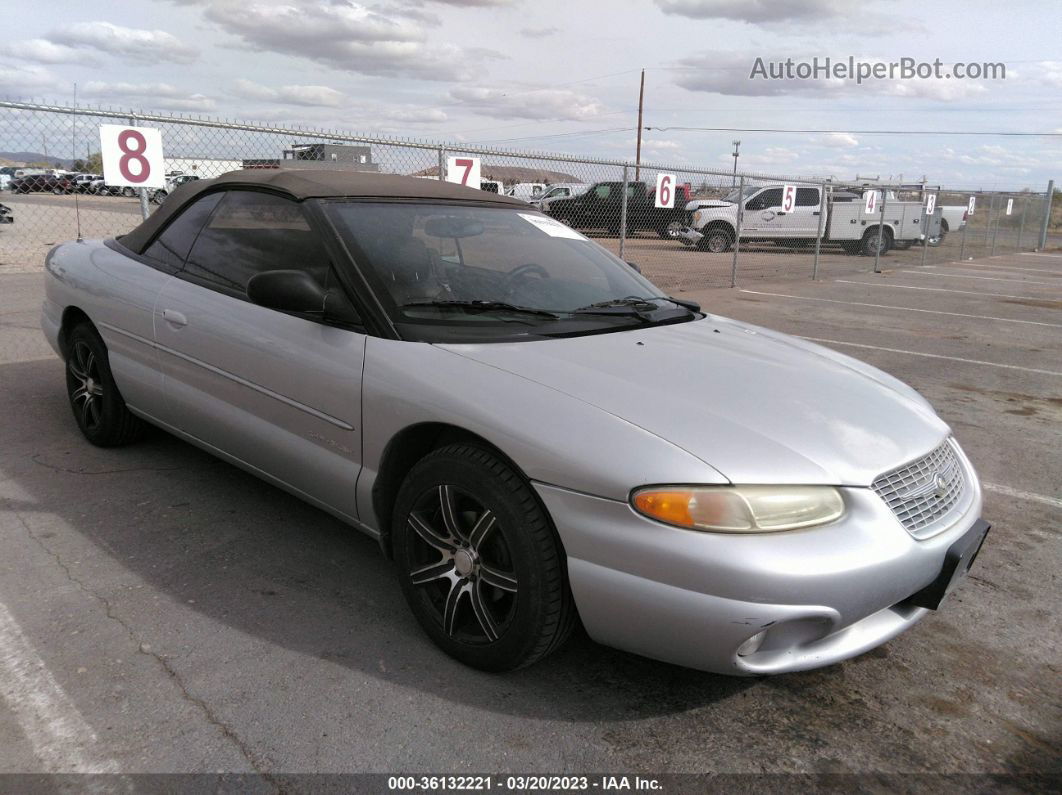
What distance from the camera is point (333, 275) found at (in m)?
2.96

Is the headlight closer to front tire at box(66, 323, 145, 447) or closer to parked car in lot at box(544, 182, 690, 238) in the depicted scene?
front tire at box(66, 323, 145, 447)

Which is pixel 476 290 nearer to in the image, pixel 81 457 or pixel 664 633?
pixel 664 633

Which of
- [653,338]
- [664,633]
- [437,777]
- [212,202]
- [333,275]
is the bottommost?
[437,777]

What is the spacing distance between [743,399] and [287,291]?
5.14 feet

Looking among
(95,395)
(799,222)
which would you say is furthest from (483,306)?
(799,222)

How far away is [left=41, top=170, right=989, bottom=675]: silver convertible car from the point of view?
212 cm

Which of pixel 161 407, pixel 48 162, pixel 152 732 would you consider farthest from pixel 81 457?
pixel 48 162

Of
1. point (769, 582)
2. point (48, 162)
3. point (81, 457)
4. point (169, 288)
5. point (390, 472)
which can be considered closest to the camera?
point (769, 582)

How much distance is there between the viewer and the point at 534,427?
2.29 metres

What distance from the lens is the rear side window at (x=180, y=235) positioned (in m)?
3.75

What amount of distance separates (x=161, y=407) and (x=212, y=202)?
98 cm

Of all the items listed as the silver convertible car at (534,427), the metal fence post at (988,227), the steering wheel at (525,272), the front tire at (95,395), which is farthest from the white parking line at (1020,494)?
the metal fence post at (988,227)

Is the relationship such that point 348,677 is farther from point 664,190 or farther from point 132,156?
point 664,190

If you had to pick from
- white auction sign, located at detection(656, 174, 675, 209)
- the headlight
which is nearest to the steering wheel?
the headlight
